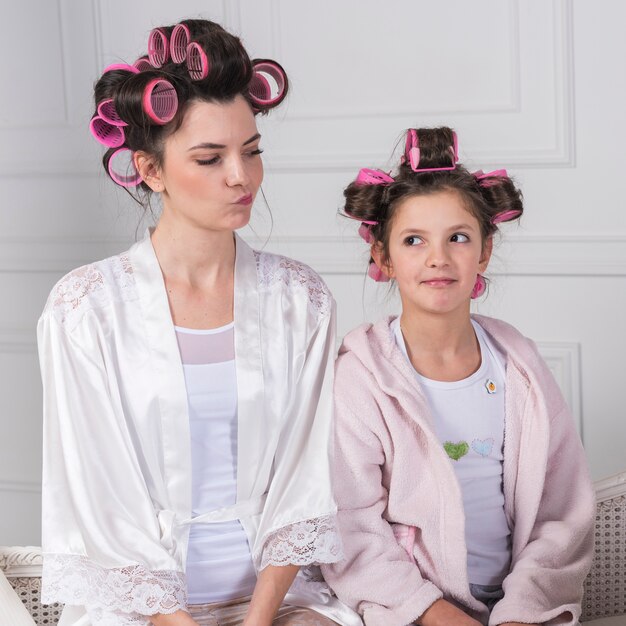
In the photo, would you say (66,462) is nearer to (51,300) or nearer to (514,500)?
(51,300)

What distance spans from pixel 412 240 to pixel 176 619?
0.72 metres

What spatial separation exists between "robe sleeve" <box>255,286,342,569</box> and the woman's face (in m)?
0.26

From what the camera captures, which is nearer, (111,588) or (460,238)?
(111,588)

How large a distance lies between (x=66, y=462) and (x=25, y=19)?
188 cm

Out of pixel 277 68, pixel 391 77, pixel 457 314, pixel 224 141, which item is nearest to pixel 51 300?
pixel 224 141

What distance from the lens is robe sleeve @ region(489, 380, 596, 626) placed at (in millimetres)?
1684

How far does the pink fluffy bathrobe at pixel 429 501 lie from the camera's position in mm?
1699

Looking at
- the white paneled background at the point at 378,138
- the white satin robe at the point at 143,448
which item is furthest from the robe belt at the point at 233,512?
the white paneled background at the point at 378,138

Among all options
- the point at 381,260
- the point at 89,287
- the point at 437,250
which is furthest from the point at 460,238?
the point at 89,287

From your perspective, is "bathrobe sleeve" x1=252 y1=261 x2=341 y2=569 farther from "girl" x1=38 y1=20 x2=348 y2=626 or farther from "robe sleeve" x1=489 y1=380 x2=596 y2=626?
"robe sleeve" x1=489 y1=380 x2=596 y2=626

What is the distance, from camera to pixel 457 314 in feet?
5.90

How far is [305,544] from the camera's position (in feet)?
5.68

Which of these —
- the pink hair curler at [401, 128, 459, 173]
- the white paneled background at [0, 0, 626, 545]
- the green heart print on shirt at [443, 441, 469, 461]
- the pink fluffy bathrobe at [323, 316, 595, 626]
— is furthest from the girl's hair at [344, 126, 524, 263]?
the white paneled background at [0, 0, 626, 545]

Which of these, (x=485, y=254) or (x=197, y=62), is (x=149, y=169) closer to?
(x=197, y=62)
